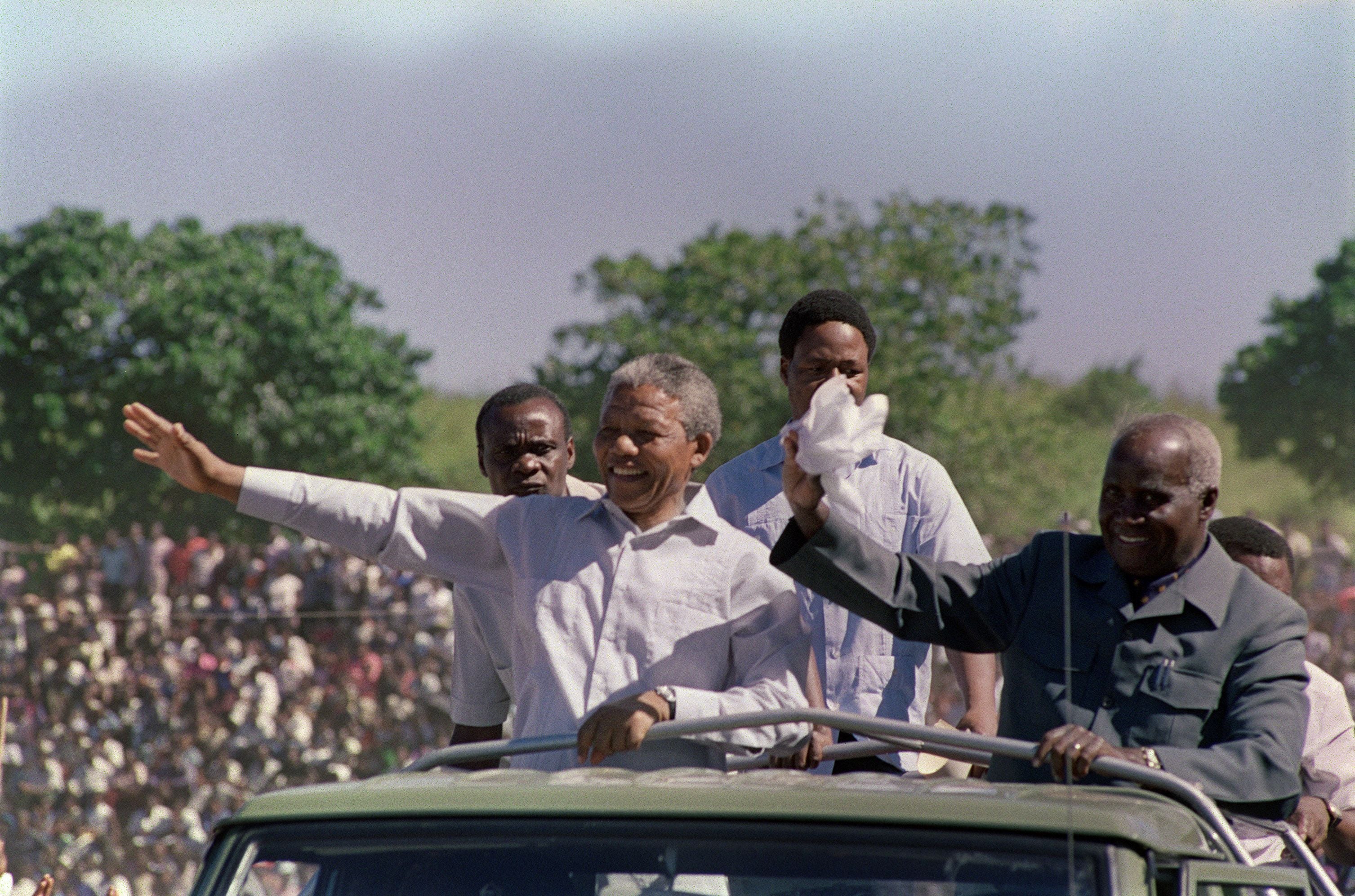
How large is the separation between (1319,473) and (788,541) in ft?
110

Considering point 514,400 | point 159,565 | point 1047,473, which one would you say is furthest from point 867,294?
point 514,400

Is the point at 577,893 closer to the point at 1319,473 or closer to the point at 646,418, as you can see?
the point at 646,418

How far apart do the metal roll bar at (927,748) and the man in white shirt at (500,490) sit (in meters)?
0.90

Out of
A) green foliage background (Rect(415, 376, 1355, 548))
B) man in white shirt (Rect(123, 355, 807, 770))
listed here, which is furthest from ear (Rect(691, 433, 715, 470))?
green foliage background (Rect(415, 376, 1355, 548))

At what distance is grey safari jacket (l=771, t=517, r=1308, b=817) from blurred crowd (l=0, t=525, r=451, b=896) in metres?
14.4

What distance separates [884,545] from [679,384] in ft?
2.35

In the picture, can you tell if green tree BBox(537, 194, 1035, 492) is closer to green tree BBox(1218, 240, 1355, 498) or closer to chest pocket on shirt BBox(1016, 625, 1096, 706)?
green tree BBox(1218, 240, 1355, 498)

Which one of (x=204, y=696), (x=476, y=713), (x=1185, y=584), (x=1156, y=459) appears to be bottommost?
(x=204, y=696)

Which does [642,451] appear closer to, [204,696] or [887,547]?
[887,547]

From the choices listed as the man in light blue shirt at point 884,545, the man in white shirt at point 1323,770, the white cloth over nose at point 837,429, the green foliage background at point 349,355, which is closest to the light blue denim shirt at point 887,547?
the man in light blue shirt at point 884,545

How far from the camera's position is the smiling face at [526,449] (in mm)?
4910

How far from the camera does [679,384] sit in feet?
12.5

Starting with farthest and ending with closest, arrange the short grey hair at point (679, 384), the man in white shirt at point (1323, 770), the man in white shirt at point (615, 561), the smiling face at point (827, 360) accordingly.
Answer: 1. the smiling face at point (827, 360)
2. the man in white shirt at point (1323, 770)
3. the short grey hair at point (679, 384)
4. the man in white shirt at point (615, 561)

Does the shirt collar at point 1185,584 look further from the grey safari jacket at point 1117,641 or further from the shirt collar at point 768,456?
the shirt collar at point 768,456
